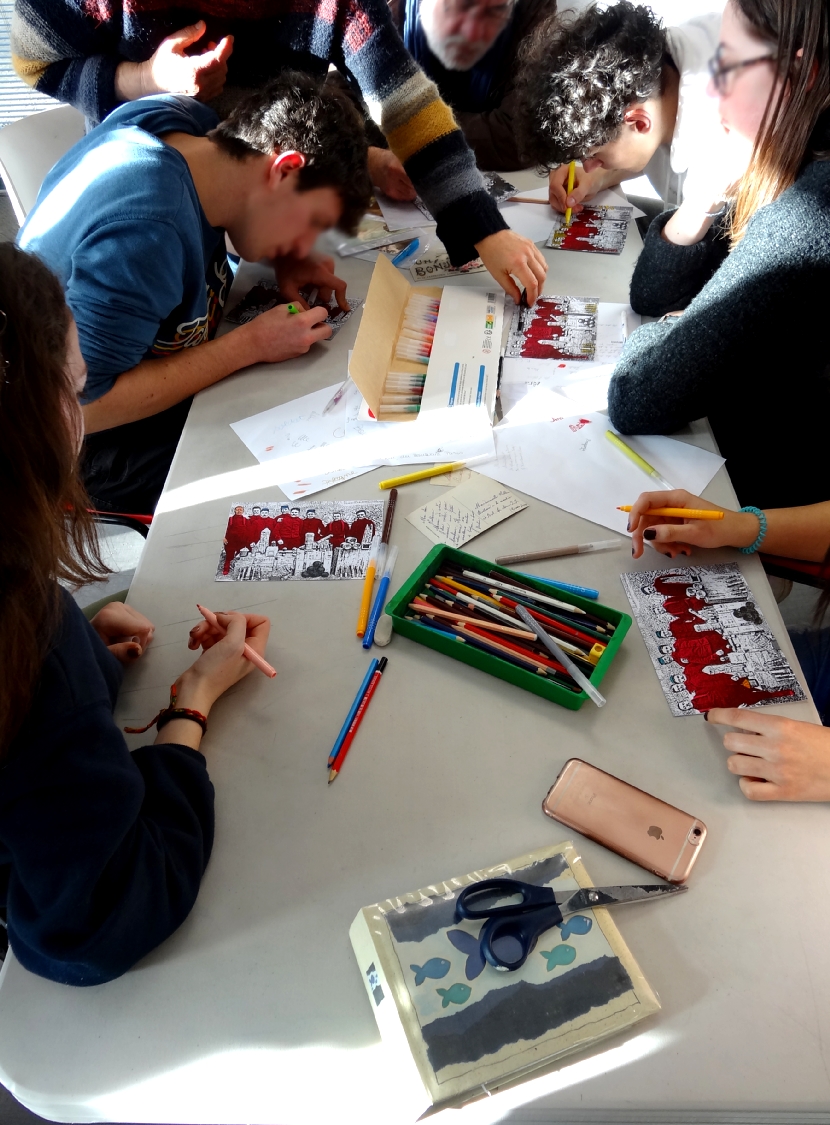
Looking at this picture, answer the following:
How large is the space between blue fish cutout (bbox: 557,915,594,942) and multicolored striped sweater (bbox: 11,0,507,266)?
1.12m

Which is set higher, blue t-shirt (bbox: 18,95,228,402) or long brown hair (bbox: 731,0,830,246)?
long brown hair (bbox: 731,0,830,246)

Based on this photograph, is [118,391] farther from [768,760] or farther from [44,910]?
[768,760]

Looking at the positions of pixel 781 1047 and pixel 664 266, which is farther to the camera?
pixel 664 266

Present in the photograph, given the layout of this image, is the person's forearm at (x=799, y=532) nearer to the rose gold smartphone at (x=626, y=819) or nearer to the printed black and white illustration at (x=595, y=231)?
the rose gold smartphone at (x=626, y=819)

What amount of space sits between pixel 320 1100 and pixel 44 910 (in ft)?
0.82

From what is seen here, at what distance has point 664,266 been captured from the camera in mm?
1226

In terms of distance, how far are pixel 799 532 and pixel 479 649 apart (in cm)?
44

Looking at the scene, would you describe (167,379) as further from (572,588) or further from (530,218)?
(530,218)

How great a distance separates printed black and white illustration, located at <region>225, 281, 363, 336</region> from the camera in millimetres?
1294

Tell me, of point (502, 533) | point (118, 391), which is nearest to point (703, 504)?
point (502, 533)

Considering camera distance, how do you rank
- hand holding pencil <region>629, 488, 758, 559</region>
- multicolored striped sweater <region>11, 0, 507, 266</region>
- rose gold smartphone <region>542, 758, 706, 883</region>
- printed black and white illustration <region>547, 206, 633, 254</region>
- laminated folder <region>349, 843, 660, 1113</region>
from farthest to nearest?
printed black and white illustration <region>547, 206, 633, 254</region>, multicolored striped sweater <region>11, 0, 507, 266</region>, hand holding pencil <region>629, 488, 758, 559</region>, rose gold smartphone <region>542, 758, 706, 883</region>, laminated folder <region>349, 843, 660, 1113</region>

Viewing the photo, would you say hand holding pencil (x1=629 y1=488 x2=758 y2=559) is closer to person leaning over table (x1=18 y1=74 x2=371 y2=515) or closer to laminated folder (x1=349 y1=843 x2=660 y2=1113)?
laminated folder (x1=349 y1=843 x2=660 y2=1113)

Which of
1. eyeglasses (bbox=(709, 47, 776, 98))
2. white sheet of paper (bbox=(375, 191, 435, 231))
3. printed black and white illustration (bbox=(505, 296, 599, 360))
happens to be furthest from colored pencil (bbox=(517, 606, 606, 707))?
white sheet of paper (bbox=(375, 191, 435, 231))

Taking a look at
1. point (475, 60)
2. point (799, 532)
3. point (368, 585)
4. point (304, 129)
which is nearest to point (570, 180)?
point (475, 60)
